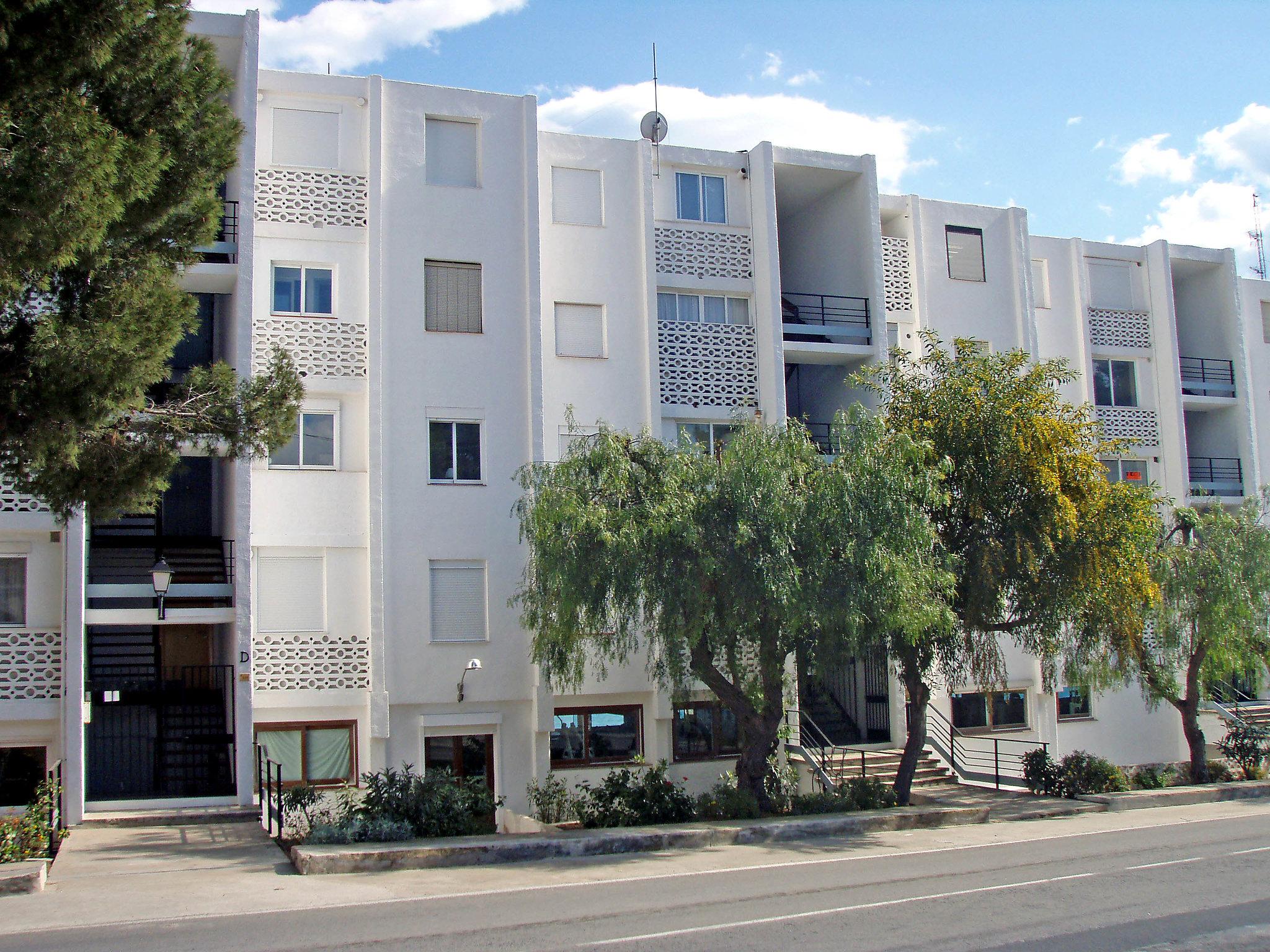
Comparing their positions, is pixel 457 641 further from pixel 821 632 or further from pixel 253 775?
pixel 821 632

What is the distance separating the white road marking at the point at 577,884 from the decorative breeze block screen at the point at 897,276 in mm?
13022

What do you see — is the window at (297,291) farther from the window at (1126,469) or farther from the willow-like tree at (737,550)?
the window at (1126,469)

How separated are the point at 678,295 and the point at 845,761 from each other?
33.8 ft

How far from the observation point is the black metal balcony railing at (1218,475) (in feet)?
105

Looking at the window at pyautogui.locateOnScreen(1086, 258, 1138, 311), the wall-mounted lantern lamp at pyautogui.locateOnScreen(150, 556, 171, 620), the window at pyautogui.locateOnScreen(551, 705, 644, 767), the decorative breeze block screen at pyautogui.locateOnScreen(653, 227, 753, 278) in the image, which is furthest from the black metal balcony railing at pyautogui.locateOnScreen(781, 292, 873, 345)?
the wall-mounted lantern lamp at pyautogui.locateOnScreen(150, 556, 171, 620)

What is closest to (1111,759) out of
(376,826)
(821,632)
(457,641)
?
(821,632)

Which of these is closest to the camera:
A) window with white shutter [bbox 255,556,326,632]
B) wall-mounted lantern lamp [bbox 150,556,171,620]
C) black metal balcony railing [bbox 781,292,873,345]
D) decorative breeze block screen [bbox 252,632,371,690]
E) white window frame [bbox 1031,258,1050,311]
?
wall-mounted lantern lamp [bbox 150,556,171,620]

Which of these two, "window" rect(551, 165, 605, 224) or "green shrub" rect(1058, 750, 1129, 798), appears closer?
"green shrub" rect(1058, 750, 1129, 798)

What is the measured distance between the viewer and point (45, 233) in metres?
10.6

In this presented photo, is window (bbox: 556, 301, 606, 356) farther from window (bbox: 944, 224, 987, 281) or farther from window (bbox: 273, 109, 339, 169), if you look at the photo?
window (bbox: 944, 224, 987, 281)

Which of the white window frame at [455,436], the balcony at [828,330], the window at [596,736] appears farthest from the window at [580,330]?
the window at [596,736]

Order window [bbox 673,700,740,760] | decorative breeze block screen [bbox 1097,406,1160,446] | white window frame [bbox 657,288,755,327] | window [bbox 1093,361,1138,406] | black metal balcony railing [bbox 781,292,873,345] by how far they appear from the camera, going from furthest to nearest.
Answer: window [bbox 1093,361,1138,406], decorative breeze block screen [bbox 1097,406,1160,446], black metal balcony railing [bbox 781,292,873,345], white window frame [bbox 657,288,755,327], window [bbox 673,700,740,760]

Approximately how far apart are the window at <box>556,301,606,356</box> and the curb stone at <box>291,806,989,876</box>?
10171 millimetres

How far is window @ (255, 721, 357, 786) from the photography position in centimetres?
2123
